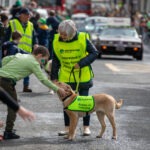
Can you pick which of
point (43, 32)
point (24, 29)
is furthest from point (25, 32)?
point (43, 32)

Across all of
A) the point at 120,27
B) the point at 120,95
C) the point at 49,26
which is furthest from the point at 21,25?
the point at 120,27

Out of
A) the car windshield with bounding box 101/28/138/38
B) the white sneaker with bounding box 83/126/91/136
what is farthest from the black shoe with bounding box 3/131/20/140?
the car windshield with bounding box 101/28/138/38

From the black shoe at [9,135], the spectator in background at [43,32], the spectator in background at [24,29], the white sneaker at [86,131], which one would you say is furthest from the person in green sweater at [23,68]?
the spectator in background at [43,32]

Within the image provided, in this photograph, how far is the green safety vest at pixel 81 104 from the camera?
34.7 feet

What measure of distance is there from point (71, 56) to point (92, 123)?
1775mm

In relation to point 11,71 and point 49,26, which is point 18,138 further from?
point 49,26

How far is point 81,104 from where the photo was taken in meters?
10.6

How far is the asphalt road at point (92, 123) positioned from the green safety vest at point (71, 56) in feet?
2.65

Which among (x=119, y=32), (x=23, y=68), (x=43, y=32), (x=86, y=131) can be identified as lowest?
(x=119, y=32)

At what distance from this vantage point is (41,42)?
23.5 metres

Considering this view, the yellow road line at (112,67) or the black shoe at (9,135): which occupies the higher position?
the black shoe at (9,135)

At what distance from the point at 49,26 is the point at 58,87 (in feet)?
49.9

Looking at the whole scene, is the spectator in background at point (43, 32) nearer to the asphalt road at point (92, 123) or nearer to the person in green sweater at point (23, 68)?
the asphalt road at point (92, 123)

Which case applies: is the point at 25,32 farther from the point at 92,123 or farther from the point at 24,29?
the point at 92,123
